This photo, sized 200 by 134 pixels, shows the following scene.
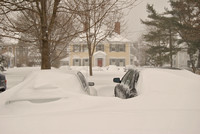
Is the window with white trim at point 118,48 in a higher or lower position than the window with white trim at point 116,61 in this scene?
higher


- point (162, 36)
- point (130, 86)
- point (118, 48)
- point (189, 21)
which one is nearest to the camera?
point (130, 86)

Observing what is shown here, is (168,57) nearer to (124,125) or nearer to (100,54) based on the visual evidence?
(100,54)

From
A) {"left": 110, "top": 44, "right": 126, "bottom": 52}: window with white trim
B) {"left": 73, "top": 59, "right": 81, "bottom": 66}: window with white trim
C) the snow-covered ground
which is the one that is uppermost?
{"left": 110, "top": 44, "right": 126, "bottom": 52}: window with white trim

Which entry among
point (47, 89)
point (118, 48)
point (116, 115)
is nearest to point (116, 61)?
point (118, 48)

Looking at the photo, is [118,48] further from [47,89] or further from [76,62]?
[47,89]

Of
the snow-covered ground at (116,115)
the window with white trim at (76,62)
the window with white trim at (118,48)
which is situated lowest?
the snow-covered ground at (116,115)

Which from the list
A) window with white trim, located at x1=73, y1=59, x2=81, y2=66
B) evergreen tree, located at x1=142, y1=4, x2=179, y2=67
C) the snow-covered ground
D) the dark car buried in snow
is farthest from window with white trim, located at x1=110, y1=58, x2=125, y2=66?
the snow-covered ground

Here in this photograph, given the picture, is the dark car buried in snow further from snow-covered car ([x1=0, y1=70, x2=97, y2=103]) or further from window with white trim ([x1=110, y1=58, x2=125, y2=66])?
window with white trim ([x1=110, y1=58, x2=125, y2=66])

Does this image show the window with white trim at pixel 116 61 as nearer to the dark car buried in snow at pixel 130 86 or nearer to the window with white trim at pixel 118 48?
the window with white trim at pixel 118 48

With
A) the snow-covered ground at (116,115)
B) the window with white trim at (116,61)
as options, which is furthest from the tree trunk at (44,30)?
the window with white trim at (116,61)

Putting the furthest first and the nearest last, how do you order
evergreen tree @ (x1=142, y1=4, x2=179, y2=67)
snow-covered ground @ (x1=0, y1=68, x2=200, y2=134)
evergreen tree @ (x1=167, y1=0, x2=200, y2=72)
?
evergreen tree @ (x1=142, y1=4, x2=179, y2=67), evergreen tree @ (x1=167, y1=0, x2=200, y2=72), snow-covered ground @ (x1=0, y1=68, x2=200, y2=134)

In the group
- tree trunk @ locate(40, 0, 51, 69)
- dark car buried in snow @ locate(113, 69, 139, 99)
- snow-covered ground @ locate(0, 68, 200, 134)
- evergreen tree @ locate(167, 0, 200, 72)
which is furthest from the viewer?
evergreen tree @ locate(167, 0, 200, 72)

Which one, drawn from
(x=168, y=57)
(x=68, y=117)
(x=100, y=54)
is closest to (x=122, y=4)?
(x=68, y=117)

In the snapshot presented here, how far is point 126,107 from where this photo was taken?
225 centimetres
